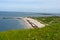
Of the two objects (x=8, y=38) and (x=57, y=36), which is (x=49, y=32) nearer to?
(x=57, y=36)

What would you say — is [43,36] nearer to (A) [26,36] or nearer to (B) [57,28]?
(A) [26,36]

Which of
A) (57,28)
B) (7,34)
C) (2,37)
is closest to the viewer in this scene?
(2,37)

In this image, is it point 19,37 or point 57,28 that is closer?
point 19,37

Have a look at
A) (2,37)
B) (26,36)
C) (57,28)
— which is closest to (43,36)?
(26,36)

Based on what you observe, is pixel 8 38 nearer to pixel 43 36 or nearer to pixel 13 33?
pixel 13 33

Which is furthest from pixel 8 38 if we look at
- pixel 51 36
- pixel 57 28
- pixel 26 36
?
pixel 57 28

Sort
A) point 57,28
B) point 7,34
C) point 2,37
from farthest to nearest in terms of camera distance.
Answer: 1. point 57,28
2. point 7,34
3. point 2,37

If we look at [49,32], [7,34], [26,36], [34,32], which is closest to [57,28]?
[49,32]

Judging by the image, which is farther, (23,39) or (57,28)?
(57,28)
